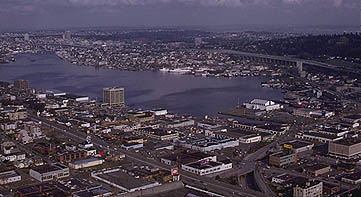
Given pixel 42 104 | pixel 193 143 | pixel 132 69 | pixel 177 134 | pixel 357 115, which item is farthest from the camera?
pixel 132 69

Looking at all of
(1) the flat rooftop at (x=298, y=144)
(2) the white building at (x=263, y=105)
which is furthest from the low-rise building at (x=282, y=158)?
(2) the white building at (x=263, y=105)

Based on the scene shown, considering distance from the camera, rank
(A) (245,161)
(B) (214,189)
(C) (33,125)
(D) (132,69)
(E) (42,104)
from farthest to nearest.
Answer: (D) (132,69), (E) (42,104), (C) (33,125), (A) (245,161), (B) (214,189)

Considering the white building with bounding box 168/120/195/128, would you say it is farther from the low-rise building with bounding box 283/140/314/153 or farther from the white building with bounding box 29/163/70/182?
the white building with bounding box 29/163/70/182

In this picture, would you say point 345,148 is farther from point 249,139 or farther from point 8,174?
point 8,174

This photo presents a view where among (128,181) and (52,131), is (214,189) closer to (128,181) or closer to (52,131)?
(128,181)

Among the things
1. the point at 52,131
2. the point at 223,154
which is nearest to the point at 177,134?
the point at 223,154

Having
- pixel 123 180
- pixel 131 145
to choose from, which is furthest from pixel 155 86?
pixel 123 180

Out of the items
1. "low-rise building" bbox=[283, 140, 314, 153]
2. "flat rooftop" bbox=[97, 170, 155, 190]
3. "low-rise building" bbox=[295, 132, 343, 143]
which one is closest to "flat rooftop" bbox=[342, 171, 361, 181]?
"low-rise building" bbox=[283, 140, 314, 153]
